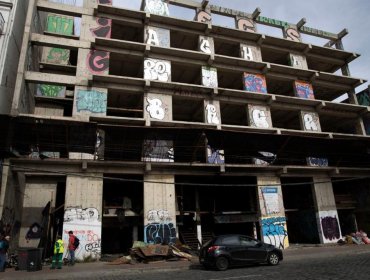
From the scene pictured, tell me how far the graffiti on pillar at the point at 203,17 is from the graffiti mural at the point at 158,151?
1313 centimetres

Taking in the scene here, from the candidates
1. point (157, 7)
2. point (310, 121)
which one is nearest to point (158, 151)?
point (157, 7)

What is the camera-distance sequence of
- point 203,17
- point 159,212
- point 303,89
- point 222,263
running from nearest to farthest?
point 222,263
point 159,212
point 203,17
point 303,89

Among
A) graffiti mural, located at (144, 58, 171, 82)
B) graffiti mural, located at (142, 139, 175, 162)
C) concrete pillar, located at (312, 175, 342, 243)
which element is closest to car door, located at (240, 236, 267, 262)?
graffiti mural, located at (142, 139, 175, 162)

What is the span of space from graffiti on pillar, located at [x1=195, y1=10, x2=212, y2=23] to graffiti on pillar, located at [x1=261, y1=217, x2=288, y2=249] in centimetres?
1767

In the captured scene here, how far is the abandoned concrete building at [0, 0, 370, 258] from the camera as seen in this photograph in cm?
1870

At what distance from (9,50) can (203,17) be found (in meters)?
16.0

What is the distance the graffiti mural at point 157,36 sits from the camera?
987 inches

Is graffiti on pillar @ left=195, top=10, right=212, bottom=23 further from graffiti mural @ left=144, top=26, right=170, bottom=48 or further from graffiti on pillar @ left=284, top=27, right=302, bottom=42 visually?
graffiti on pillar @ left=284, top=27, right=302, bottom=42

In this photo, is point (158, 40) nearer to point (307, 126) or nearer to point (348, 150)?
point (307, 126)

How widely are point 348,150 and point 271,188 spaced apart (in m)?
6.76

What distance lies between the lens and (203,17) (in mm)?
27609

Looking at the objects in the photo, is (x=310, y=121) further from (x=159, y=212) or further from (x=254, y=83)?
(x=159, y=212)

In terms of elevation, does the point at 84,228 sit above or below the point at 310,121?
below

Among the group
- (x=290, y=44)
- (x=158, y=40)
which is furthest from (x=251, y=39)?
(x=158, y=40)
